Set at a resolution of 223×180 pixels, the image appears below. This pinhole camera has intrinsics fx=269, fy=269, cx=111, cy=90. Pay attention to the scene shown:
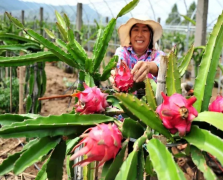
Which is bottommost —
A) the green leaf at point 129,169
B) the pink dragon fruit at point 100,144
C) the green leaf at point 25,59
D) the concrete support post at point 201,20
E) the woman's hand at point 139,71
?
the green leaf at point 129,169

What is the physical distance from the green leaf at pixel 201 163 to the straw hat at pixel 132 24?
0.99 metres

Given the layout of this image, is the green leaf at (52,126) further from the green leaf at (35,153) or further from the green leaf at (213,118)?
the green leaf at (213,118)

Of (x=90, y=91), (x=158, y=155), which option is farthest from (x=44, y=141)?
(x=158, y=155)

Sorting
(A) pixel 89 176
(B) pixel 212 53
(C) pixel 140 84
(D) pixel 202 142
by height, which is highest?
(B) pixel 212 53

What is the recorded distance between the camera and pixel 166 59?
2.61 feet

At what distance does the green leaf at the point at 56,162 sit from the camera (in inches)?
31.0

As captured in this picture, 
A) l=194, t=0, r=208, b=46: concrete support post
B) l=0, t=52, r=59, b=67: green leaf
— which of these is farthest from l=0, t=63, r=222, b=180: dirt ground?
l=194, t=0, r=208, b=46: concrete support post

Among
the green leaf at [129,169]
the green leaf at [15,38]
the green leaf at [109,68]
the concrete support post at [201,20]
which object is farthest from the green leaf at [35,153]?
the concrete support post at [201,20]

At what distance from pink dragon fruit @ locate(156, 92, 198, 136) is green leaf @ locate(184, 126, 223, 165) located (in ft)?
0.07

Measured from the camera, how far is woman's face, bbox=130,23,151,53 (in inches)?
59.9

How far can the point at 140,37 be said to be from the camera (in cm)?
153

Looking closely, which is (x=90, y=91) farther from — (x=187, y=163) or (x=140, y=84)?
(x=187, y=163)

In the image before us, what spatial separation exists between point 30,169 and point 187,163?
1.26m

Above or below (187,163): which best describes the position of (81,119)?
above
